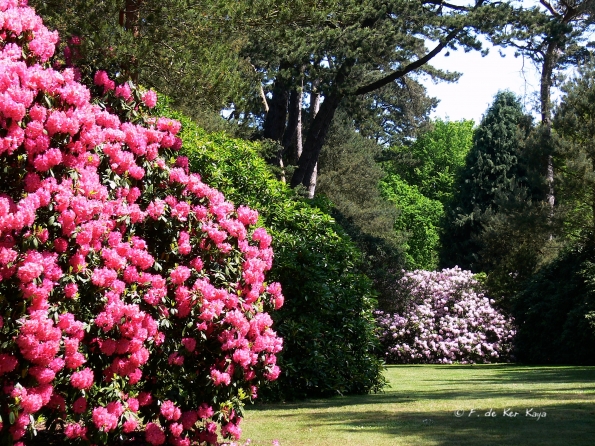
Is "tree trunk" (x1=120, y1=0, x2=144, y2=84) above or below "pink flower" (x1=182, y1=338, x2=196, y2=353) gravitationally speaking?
above

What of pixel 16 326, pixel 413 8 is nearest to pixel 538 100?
pixel 413 8

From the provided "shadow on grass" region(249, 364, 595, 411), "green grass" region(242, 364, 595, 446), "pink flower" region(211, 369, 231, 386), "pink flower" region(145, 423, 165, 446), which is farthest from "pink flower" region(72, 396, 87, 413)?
"shadow on grass" region(249, 364, 595, 411)

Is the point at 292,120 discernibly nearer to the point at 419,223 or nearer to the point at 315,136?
the point at 315,136

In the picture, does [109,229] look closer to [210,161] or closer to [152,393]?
[152,393]

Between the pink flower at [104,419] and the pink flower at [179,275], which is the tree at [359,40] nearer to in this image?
the pink flower at [179,275]

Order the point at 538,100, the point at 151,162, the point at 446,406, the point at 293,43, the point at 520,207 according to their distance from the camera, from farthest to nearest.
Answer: the point at 538,100 < the point at 520,207 < the point at 293,43 < the point at 446,406 < the point at 151,162

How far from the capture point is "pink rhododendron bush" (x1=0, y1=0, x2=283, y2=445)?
4727 millimetres

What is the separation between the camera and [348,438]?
662 cm

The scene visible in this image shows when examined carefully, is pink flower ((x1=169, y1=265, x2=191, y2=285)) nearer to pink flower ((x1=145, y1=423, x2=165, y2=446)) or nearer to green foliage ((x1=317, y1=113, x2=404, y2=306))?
pink flower ((x1=145, y1=423, x2=165, y2=446))

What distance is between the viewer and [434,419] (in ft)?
25.0

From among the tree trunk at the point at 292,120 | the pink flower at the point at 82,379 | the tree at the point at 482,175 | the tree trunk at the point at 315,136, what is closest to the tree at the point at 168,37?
the pink flower at the point at 82,379

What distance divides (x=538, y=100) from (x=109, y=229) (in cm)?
2703

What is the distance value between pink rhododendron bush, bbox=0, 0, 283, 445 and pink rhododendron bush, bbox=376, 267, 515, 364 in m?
16.5

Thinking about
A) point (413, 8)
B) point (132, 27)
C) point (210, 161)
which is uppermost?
point (413, 8)
